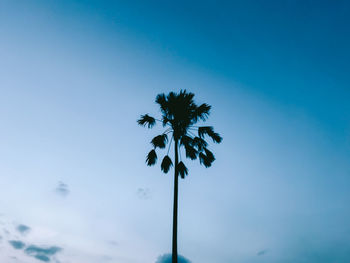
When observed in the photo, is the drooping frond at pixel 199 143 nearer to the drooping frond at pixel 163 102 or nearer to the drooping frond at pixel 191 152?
the drooping frond at pixel 191 152

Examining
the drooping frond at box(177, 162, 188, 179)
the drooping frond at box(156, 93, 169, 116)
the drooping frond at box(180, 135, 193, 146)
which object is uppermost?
the drooping frond at box(156, 93, 169, 116)

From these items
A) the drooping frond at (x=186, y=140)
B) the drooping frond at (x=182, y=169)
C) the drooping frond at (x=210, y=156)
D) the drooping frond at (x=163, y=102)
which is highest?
the drooping frond at (x=163, y=102)

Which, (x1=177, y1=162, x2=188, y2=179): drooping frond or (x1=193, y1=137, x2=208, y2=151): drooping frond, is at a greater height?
(x1=193, y1=137, x2=208, y2=151): drooping frond

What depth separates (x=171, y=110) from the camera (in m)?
15.7

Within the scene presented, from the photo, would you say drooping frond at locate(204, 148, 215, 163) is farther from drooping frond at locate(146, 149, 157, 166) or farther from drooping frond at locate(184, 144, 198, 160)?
drooping frond at locate(146, 149, 157, 166)

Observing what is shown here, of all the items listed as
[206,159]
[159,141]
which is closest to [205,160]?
[206,159]

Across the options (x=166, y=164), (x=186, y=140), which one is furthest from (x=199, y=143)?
(x=166, y=164)

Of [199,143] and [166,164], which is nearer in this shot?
[166,164]

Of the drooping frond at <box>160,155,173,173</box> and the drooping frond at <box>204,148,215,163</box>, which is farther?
the drooping frond at <box>204,148,215,163</box>

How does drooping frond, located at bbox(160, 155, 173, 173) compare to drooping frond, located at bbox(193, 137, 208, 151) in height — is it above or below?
below

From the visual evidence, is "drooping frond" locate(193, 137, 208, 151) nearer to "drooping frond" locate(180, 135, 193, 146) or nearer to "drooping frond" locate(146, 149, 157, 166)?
"drooping frond" locate(180, 135, 193, 146)

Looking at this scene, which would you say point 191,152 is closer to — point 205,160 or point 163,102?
point 205,160

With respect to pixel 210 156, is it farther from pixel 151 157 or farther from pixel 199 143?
pixel 151 157

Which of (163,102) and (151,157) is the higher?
(163,102)
